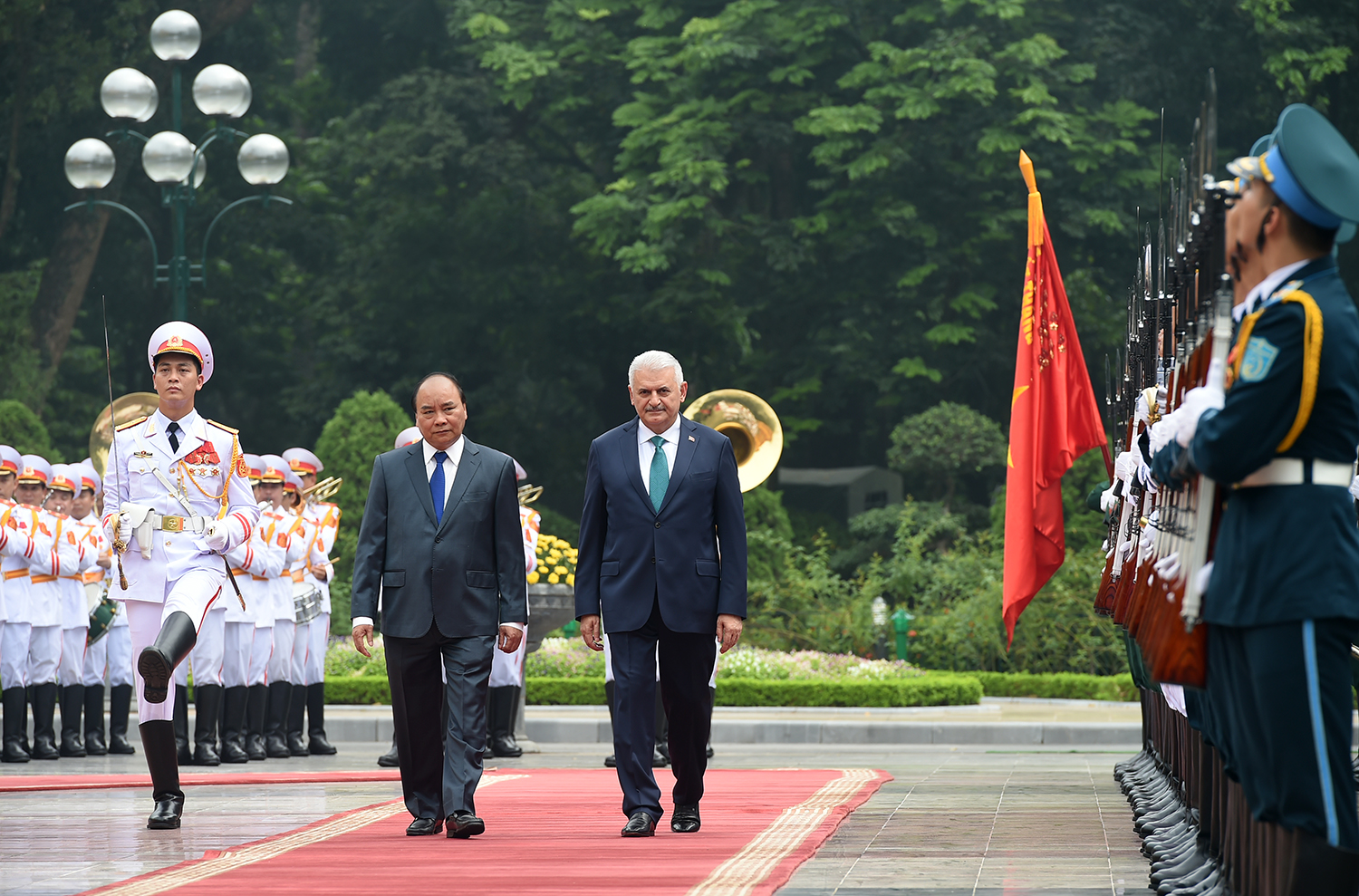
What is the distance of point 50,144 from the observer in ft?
121

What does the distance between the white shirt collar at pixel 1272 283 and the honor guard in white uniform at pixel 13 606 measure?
37.6 ft

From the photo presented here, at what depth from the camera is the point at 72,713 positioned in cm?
1487

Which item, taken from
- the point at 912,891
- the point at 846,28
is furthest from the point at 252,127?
the point at 912,891

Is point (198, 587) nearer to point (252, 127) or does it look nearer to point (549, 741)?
point (549, 741)

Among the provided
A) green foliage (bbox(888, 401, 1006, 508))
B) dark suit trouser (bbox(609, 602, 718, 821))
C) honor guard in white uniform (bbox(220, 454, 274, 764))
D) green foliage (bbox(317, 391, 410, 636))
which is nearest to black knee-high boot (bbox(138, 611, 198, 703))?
dark suit trouser (bbox(609, 602, 718, 821))

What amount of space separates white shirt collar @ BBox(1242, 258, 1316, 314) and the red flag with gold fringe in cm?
521

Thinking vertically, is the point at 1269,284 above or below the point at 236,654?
above

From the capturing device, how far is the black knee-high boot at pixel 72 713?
48.1ft

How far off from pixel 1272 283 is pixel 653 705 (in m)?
3.93

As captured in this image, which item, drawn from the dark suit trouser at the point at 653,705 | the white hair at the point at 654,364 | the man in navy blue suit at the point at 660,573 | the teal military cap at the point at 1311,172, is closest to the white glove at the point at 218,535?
the man in navy blue suit at the point at 660,573

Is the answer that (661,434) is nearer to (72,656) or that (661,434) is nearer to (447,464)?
(447,464)

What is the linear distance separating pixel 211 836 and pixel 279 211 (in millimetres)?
33203

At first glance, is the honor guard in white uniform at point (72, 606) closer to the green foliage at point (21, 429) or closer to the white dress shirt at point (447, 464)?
the white dress shirt at point (447, 464)

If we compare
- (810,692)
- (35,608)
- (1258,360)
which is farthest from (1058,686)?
(1258,360)
